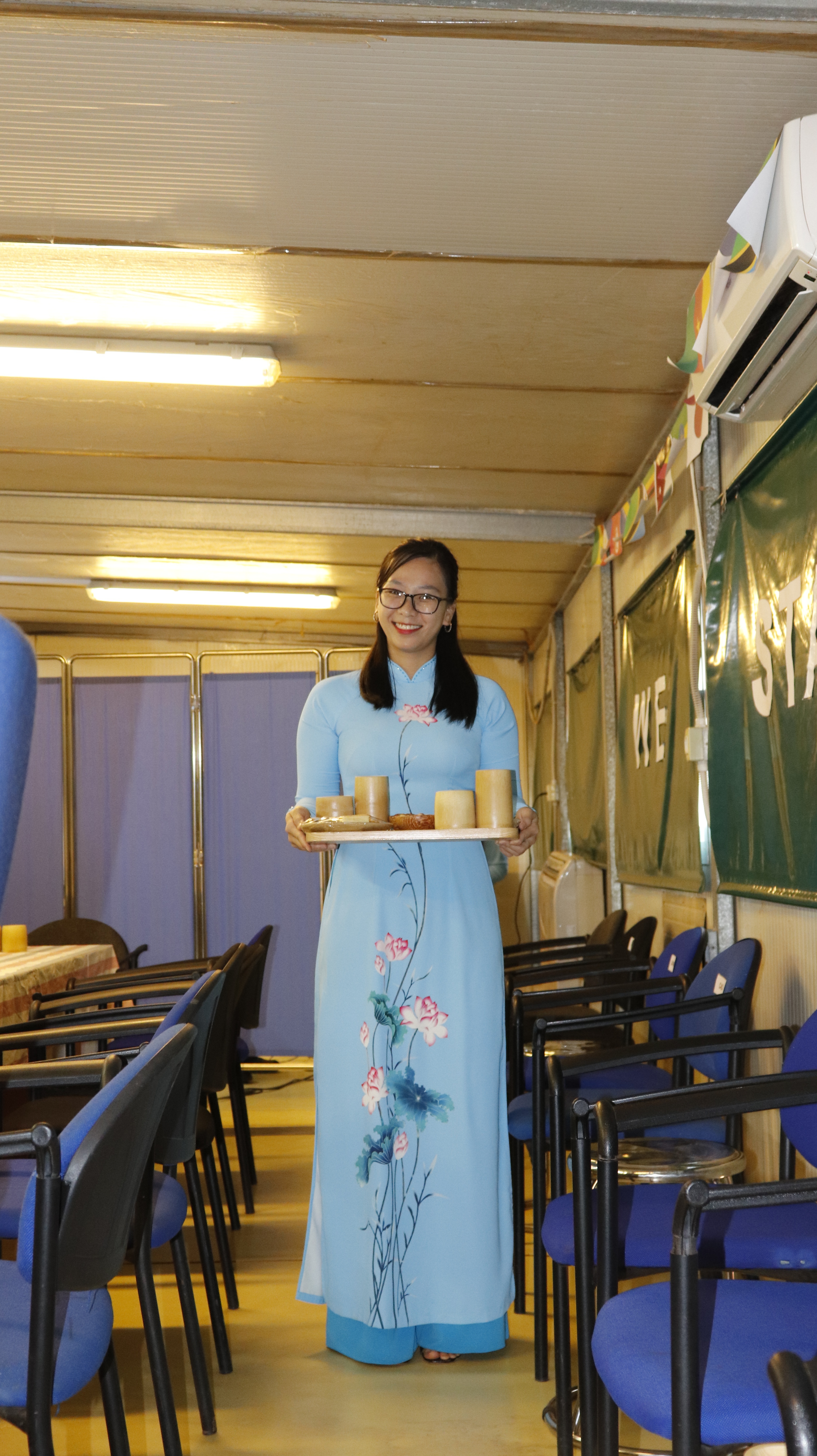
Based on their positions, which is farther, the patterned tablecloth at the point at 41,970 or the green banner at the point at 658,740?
the green banner at the point at 658,740

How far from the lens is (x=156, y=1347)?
1.90 meters

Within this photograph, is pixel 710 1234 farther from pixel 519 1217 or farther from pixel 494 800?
pixel 519 1217

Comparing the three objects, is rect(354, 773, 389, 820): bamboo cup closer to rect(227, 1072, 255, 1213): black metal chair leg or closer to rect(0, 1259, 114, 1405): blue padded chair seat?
rect(0, 1259, 114, 1405): blue padded chair seat

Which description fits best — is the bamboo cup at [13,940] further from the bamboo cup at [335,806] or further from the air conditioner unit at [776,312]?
the air conditioner unit at [776,312]

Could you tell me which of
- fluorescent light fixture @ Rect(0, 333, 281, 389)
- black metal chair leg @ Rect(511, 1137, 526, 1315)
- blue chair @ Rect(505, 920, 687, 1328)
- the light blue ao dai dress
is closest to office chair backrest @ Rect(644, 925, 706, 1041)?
blue chair @ Rect(505, 920, 687, 1328)

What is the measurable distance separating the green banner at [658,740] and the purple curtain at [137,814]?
3108 millimetres

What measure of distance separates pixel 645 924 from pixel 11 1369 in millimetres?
2715

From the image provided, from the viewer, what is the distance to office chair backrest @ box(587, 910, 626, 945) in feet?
14.1

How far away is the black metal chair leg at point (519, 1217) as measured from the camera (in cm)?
299

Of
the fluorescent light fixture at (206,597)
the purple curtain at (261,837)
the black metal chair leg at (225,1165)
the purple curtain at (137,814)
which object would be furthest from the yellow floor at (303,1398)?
the fluorescent light fixture at (206,597)

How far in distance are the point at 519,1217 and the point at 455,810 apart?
1.20 m

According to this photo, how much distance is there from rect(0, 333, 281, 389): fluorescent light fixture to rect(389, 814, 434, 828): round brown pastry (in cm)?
165

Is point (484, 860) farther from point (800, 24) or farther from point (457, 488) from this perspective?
point (457, 488)

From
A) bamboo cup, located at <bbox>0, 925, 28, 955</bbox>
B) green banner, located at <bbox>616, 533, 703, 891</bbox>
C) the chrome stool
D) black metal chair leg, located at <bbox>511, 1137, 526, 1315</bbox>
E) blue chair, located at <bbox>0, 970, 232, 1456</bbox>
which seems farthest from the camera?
bamboo cup, located at <bbox>0, 925, 28, 955</bbox>
